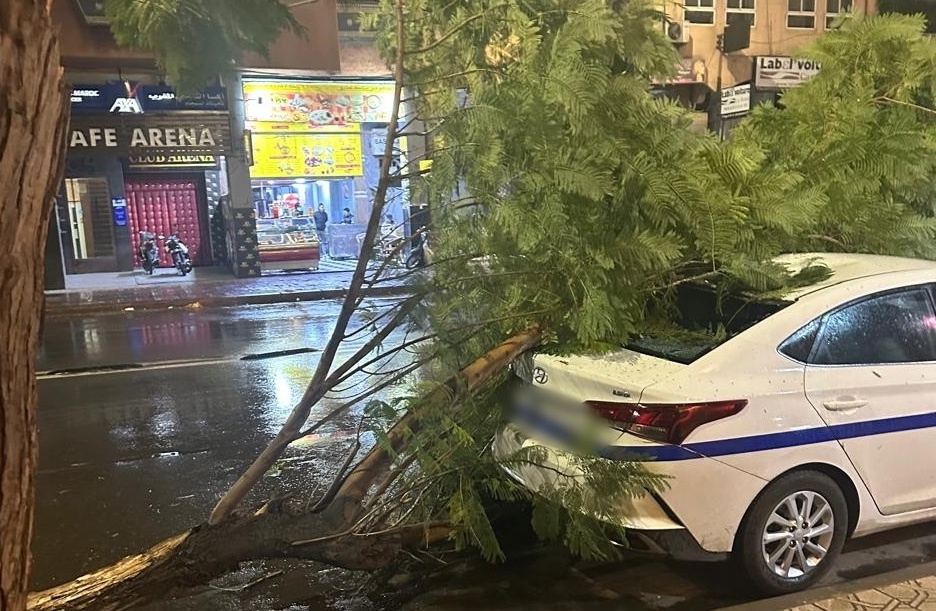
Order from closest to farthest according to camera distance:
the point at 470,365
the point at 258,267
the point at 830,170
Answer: the point at 470,365 → the point at 830,170 → the point at 258,267

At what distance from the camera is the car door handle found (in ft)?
12.0

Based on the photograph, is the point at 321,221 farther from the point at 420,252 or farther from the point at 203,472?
the point at 420,252

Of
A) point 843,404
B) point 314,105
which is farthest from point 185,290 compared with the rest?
point 843,404

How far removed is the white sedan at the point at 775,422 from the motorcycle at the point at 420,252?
2.79ft

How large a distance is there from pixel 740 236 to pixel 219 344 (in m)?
9.14

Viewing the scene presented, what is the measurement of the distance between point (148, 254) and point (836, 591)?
58.1 ft

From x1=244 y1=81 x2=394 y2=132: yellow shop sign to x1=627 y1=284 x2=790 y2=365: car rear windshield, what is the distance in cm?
1459

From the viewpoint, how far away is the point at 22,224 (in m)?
1.78

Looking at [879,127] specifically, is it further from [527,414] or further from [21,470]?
[21,470]

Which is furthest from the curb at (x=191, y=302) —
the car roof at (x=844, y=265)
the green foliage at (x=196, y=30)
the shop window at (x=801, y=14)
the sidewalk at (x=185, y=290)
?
the shop window at (x=801, y=14)

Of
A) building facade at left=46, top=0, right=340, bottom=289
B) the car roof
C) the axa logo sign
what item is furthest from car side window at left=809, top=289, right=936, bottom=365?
the axa logo sign

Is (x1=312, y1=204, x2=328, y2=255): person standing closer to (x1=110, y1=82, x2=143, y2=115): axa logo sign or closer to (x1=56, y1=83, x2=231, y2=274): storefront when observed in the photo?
(x1=56, y1=83, x2=231, y2=274): storefront

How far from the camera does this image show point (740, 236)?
374 cm

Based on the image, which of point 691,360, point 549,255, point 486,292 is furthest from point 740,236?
point 486,292
